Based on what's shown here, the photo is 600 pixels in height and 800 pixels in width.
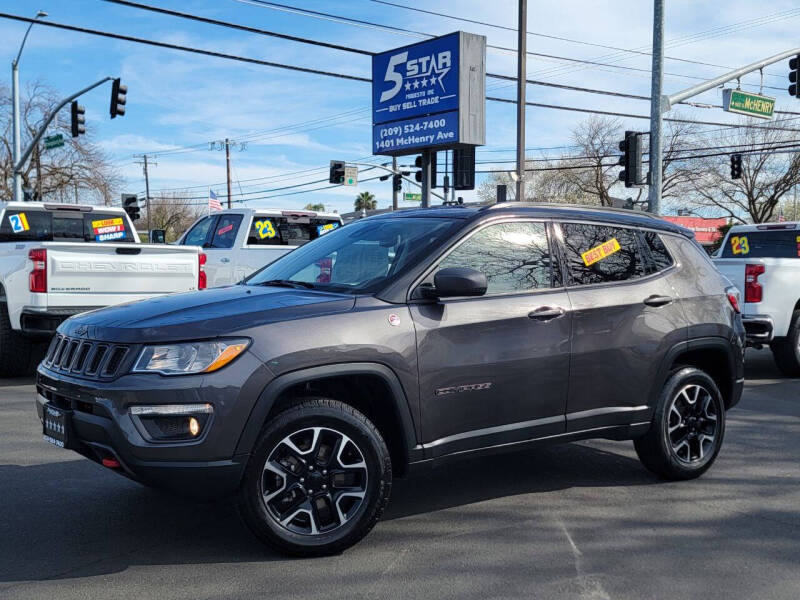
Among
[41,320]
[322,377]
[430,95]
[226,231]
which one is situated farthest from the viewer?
[430,95]

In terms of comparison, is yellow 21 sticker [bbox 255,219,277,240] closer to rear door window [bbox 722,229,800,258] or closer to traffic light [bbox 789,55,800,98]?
rear door window [bbox 722,229,800,258]

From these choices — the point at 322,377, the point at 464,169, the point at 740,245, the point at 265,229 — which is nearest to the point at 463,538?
the point at 322,377

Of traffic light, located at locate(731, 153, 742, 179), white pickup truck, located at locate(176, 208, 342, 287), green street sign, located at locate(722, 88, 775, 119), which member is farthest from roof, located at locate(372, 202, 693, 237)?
traffic light, located at locate(731, 153, 742, 179)

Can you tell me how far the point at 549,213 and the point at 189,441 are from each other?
2.67 meters

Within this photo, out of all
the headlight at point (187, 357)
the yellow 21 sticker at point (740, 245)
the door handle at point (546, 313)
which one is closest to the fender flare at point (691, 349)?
the door handle at point (546, 313)

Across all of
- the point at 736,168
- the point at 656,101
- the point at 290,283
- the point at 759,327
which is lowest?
the point at 759,327

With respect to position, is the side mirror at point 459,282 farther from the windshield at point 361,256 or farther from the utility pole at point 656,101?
the utility pole at point 656,101

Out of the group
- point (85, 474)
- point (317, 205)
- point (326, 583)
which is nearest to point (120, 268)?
point (85, 474)

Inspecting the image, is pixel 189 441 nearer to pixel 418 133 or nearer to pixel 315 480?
pixel 315 480

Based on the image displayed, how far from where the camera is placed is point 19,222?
11141 millimetres

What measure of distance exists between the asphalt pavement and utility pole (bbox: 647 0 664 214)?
13006 millimetres

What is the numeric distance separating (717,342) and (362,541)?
292 cm

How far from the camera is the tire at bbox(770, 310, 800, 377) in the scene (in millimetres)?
10125

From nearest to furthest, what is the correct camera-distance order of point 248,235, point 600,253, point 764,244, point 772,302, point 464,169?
point 600,253 < point 772,302 < point 764,244 < point 248,235 < point 464,169
